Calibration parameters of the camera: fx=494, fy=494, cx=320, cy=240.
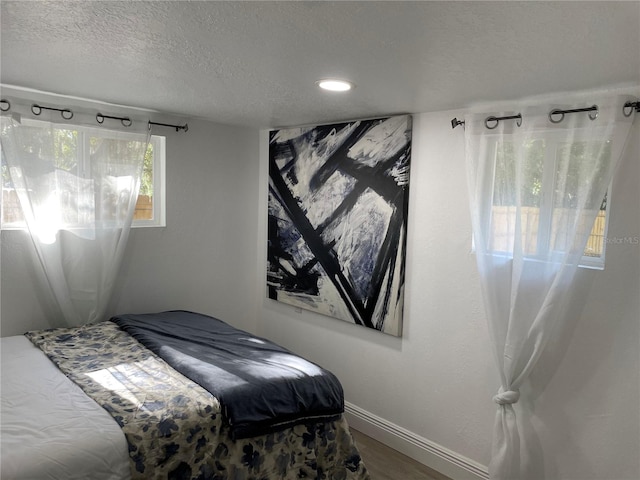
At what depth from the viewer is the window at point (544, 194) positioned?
7.64 feet

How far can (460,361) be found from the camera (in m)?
2.91

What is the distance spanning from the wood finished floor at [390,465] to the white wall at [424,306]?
17 centimetres

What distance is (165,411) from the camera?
2.12 meters

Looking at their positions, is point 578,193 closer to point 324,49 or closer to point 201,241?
point 324,49

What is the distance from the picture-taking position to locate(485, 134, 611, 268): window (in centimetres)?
233

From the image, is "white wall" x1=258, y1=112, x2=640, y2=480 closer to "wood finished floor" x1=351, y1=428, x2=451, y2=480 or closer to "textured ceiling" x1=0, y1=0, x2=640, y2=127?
"wood finished floor" x1=351, y1=428, x2=451, y2=480

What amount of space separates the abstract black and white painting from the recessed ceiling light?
2.55 ft

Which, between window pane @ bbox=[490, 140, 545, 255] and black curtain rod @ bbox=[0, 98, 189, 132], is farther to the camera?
black curtain rod @ bbox=[0, 98, 189, 132]

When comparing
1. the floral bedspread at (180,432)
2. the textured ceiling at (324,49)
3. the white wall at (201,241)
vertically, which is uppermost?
the textured ceiling at (324,49)

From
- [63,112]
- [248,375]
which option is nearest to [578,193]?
[248,375]

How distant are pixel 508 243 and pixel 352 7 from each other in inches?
64.1

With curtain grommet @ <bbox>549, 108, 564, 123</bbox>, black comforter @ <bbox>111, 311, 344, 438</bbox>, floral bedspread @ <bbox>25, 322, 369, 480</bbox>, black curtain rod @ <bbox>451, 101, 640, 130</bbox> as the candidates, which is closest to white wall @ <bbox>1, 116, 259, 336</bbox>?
black comforter @ <bbox>111, 311, 344, 438</bbox>

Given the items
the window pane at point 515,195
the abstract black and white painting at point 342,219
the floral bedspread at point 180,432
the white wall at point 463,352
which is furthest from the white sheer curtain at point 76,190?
the window pane at point 515,195

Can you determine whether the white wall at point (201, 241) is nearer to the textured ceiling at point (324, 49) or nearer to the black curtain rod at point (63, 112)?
the black curtain rod at point (63, 112)
